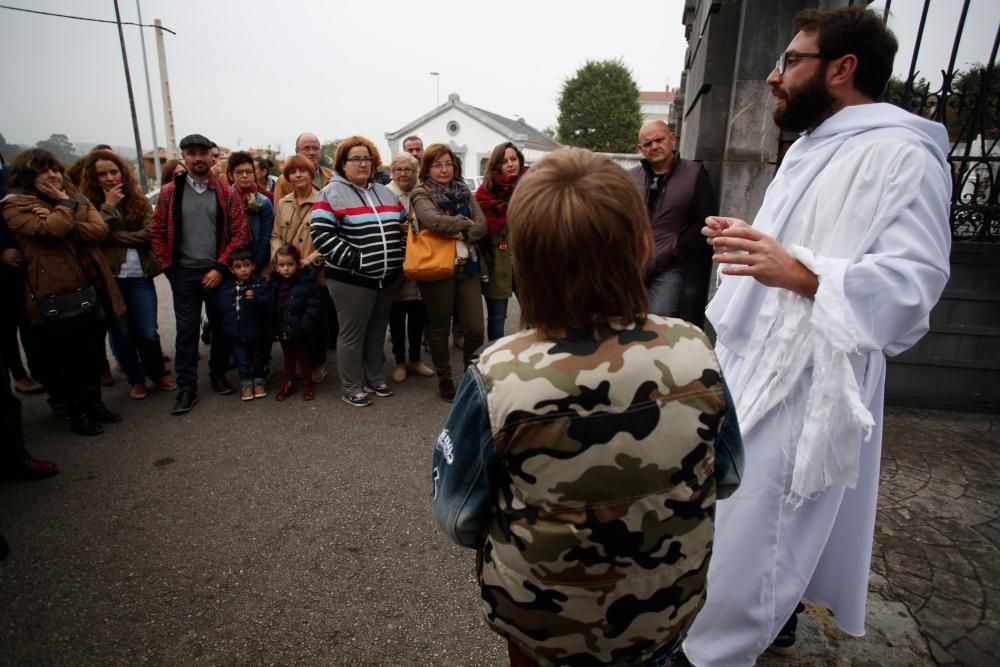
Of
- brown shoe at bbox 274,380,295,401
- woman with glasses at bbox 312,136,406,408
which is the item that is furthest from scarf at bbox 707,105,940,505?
brown shoe at bbox 274,380,295,401

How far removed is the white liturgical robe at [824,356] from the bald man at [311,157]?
15.4 feet

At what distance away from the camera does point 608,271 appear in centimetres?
112

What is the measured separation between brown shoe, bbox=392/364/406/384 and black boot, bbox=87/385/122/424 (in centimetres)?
218

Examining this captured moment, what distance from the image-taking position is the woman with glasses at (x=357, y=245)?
168 inches

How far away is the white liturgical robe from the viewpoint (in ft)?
5.30

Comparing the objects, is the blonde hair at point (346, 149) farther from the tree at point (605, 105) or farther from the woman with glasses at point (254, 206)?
the tree at point (605, 105)

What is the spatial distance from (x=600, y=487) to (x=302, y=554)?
7.34 ft

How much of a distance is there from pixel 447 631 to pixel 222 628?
955 mm

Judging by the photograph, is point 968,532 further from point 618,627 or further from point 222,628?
point 222,628

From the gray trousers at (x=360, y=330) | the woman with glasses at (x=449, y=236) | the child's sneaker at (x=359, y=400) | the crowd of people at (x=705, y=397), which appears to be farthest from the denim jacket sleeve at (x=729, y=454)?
the child's sneaker at (x=359, y=400)

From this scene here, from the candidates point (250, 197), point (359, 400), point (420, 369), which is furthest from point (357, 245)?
point (420, 369)

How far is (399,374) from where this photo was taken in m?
5.26

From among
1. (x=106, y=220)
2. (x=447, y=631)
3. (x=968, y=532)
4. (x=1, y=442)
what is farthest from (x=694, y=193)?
(x=1, y=442)

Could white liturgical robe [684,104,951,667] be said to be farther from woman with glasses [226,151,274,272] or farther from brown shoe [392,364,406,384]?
woman with glasses [226,151,274,272]
